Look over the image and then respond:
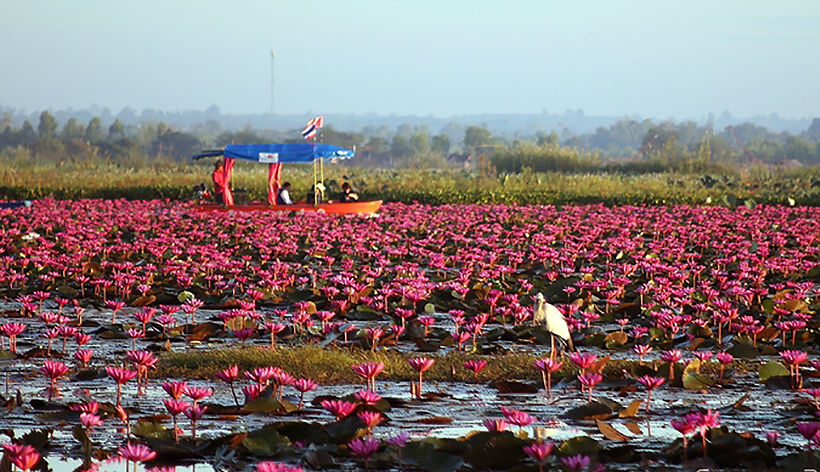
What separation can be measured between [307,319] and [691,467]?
3.82 m

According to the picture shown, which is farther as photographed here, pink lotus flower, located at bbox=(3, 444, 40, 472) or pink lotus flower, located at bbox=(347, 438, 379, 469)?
pink lotus flower, located at bbox=(347, 438, 379, 469)

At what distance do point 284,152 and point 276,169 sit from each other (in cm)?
58

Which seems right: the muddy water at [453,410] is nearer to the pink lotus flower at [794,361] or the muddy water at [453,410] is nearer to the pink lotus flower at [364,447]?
the pink lotus flower at [794,361]

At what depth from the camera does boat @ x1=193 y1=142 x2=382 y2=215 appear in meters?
23.3

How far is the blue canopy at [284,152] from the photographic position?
24.5 m

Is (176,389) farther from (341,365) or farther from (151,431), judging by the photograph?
(341,365)

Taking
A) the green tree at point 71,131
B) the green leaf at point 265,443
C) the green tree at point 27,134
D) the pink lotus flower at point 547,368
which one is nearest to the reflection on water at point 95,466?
the green leaf at point 265,443

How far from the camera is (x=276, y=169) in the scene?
2502 cm

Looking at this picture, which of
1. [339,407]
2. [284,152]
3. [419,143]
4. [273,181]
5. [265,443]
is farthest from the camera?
[419,143]

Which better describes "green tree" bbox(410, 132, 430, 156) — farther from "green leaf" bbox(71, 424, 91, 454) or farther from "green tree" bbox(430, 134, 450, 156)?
"green leaf" bbox(71, 424, 91, 454)

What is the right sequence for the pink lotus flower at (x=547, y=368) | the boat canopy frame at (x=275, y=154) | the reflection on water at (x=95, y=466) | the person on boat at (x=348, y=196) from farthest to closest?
1. the boat canopy frame at (x=275, y=154)
2. the person on boat at (x=348, y=196)
3. the pink lotus flower at (x=547, y=368)
4. the reflection on water at (x=95, y=466)

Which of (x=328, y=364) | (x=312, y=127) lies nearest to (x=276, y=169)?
(x=312, y=127)

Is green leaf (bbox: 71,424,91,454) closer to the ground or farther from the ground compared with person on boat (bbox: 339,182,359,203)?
farther from the ground

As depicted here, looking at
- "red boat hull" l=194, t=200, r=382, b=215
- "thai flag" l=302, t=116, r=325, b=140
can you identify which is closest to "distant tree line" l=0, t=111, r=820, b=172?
"thai flag" l=302, t=116, r=325, b=140
